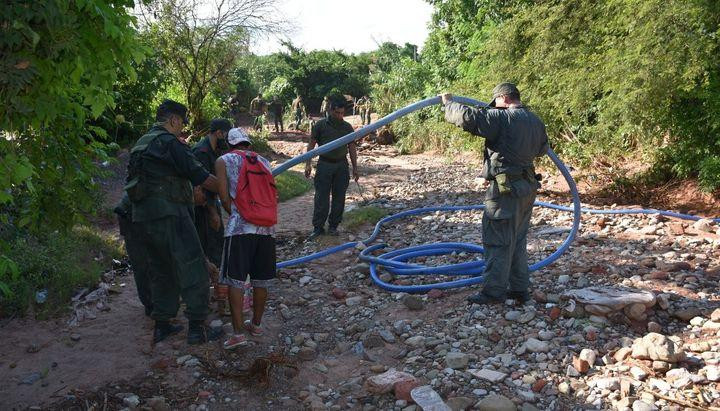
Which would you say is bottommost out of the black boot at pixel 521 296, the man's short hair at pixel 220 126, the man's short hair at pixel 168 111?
the black boot at pixel 521 296

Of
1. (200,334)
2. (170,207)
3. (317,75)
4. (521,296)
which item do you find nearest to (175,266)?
(170,207)

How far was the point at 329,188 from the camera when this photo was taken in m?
7.32

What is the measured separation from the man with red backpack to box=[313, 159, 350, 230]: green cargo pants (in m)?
2.74

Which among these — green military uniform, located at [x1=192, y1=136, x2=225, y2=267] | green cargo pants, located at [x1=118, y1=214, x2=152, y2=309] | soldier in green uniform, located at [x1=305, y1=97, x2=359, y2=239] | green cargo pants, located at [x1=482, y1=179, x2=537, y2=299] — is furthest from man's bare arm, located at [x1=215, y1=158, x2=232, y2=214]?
soldier in green uniform, located at [x1=305, y1=97, x2=359, y2=239]

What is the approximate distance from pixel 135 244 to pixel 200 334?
98 cm

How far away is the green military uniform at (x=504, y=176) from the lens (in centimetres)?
474

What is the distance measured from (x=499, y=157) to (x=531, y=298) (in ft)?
4.09

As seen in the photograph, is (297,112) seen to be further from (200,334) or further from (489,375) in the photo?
(489,375)

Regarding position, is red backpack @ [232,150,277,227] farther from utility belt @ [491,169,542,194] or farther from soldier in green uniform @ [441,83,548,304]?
utility belt @ [491,169,542,194]

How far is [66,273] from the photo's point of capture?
592 cm

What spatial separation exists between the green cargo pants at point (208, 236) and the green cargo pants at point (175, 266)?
712 mm

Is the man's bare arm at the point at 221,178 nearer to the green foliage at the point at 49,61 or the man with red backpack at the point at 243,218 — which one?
the man with red backpack at the point at 243,218

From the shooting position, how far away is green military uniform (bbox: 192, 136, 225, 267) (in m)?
5.28

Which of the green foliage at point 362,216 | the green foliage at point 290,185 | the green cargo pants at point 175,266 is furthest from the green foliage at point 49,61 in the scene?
the green foliage at point 290,185
